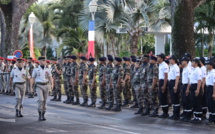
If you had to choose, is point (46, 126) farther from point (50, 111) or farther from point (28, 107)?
point (28, 107)

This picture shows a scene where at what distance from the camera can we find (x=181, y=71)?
19.3 metres

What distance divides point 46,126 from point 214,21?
15.6 meters

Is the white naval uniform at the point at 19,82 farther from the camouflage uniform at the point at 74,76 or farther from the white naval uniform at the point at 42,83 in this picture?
the camouflage uniform at the point at 74,76

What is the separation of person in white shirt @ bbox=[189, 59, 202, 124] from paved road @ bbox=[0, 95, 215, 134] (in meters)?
0.57

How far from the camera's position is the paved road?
589 inches

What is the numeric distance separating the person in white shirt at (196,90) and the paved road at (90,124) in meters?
0.57

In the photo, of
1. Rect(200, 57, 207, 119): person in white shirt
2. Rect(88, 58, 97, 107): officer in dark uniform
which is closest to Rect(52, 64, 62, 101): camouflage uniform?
Rect(88, 58, 97, 107): officer in dark uniform

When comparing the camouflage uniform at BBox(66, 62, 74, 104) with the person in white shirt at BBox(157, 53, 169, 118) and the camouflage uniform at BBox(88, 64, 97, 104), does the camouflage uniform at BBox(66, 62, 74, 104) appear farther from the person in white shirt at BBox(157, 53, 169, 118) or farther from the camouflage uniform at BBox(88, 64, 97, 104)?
the person in white shirt at BBox(157, 53, 169, 118)

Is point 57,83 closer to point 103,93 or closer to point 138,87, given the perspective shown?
point 103,93

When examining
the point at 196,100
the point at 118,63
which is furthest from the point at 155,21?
the point at 196,100

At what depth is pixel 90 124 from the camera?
16.5 meters

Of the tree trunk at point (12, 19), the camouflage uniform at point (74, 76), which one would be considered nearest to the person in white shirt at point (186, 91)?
the camouflage uniform at point (74, 76)

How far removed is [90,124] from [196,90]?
11.0ft

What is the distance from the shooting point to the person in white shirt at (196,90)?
675 inches
